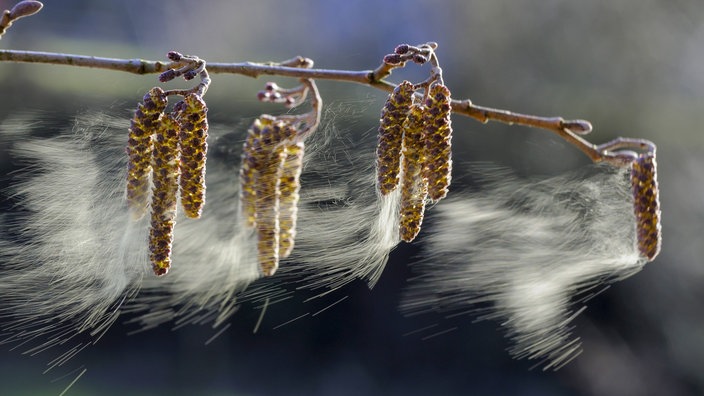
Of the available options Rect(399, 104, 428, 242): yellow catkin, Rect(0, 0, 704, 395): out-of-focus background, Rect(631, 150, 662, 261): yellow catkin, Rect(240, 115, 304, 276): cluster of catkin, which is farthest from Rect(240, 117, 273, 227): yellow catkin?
Rect(0, 0, 704, 395): out-of-focus background

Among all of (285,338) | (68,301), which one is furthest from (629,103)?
(68,301)

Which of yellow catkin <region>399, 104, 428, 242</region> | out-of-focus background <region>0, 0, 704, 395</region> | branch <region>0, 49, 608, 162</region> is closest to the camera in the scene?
branch <region>0, 49, 608, 162</region>

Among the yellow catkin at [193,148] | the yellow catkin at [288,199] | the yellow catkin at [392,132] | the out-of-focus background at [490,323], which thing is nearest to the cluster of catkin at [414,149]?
the yellow catkin at [392,132]

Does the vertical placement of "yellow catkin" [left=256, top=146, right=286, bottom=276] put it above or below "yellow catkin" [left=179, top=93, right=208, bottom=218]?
below

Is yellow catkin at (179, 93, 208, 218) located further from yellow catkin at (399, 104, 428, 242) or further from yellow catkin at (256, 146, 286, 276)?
yellow catkin at (399, 104, 428, 242)

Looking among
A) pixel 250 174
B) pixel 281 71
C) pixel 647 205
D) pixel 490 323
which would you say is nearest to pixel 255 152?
pixel 250 174

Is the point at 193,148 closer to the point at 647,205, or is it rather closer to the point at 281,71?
the point at 281,71

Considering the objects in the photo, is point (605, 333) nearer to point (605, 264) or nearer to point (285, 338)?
point (285, 338)

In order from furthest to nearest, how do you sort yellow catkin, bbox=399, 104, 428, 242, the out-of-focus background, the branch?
the out-of-focus background
yellow catkin, bbox=399, 104, 428, 242
the branch
